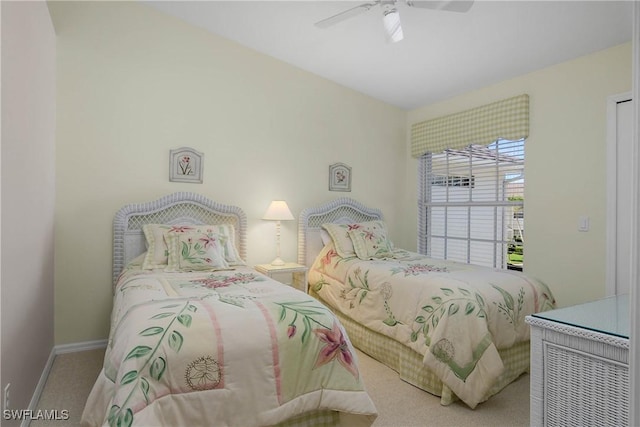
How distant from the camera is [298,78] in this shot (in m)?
4.20

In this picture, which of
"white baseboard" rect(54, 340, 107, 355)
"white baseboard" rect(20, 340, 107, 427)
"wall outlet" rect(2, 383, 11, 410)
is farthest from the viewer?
"white baseboard" rect(54, 340, 107, 355)

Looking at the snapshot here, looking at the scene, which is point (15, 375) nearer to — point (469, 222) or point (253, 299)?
point (253, 299)

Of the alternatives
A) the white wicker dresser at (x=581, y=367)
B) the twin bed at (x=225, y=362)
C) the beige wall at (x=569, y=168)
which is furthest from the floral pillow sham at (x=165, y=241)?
the beige wall at (x=569, y=168)

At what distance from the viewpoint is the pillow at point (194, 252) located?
9.69ft

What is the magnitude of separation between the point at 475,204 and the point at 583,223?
1131 millimetres

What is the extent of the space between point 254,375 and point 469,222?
3.34m

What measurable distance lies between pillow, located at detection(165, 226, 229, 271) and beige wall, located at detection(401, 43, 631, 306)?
9.33 ft

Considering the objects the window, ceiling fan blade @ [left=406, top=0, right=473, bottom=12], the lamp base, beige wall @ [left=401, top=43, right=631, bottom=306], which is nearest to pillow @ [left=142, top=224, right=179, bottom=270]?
the lamp base

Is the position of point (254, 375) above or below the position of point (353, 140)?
below

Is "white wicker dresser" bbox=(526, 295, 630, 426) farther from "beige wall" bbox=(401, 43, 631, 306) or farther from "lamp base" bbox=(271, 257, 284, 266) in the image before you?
"lamp base" bbox=(271, 257, 284, 266)

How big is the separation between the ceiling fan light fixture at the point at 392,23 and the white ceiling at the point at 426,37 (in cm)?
33

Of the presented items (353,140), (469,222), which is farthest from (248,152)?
(469,222)

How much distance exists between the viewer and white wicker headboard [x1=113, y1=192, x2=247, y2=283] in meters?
3.21

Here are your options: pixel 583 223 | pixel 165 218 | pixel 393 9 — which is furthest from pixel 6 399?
pixel 583 223
